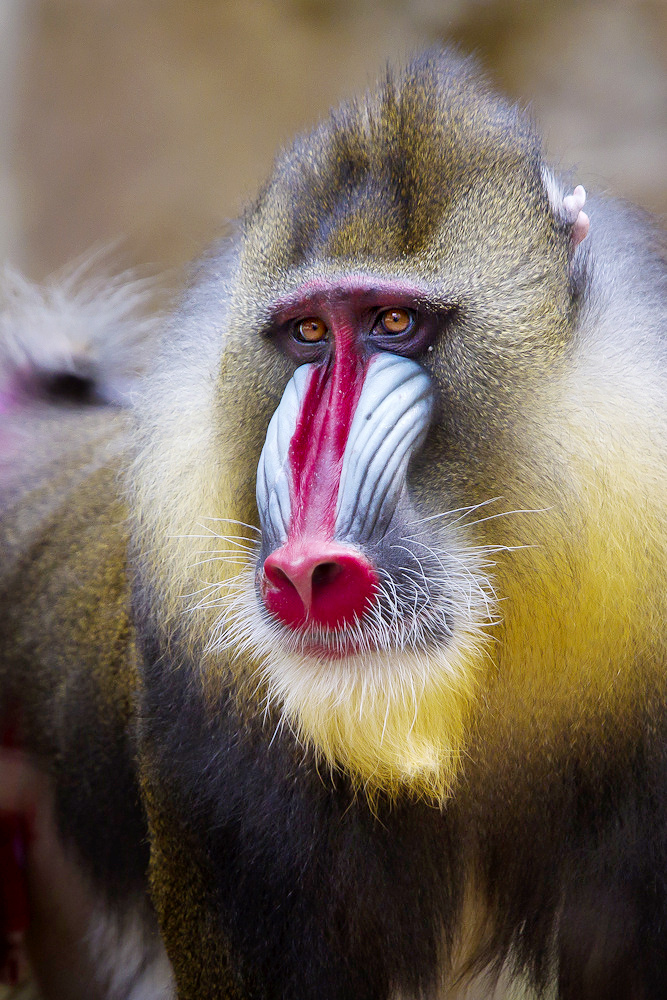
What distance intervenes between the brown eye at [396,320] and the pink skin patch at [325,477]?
1.0 inches

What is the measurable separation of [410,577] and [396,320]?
45cm

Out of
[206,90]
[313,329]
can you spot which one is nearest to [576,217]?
[313,329]

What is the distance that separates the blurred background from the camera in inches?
174

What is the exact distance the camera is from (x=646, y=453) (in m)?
1.83

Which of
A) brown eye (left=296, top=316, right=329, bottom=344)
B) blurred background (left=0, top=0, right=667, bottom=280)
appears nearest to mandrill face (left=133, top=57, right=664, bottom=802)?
brown eye (left=296, top=316, right=329, bottom=344)

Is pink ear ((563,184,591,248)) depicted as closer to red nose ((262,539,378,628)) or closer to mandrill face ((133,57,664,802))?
mandrill face ((133,57,664,802))

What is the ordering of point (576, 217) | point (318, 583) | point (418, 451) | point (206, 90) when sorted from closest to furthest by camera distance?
1. point (318, 583)
2. point (418, 451)
3. point (576, 217)
4. point (206, 90)

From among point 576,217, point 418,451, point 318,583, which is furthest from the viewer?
point 576,217

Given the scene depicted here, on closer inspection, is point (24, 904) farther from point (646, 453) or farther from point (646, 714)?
point (646, 453)

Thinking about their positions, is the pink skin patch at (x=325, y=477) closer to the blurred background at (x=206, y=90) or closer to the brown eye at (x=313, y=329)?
the brown eye at (x=313, y=329)

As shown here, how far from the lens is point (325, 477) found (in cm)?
169

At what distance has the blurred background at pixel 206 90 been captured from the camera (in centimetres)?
442

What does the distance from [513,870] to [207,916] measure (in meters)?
0.69

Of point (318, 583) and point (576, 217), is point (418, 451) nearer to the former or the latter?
point (318, 583)
